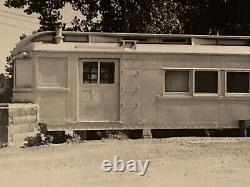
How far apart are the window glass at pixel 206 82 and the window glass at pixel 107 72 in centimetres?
237

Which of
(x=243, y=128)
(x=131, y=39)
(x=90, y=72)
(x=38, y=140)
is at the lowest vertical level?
(x=38, y=140)

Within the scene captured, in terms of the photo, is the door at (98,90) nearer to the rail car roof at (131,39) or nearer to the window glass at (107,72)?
the window glass at (107,72)

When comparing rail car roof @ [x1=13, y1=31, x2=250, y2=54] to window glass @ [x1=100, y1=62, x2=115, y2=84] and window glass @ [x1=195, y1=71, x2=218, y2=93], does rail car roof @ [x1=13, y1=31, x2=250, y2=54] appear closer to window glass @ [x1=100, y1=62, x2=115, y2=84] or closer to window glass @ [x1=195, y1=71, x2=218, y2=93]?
window glass @ [x1=100, y1=62, x2=115, y2=84]

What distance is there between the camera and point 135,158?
31.8 feet

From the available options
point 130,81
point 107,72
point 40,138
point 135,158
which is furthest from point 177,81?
point 40,138

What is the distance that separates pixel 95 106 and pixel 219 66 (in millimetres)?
3668

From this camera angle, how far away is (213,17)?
23219 mm

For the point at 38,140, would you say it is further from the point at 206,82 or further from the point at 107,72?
the point at 206,82

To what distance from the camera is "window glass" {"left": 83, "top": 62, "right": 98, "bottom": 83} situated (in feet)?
40.4

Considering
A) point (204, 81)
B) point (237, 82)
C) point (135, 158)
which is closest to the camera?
point (135, 158)

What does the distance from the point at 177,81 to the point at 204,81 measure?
782 millimetres

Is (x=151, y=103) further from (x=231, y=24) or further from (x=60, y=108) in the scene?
(x=231, y=24)

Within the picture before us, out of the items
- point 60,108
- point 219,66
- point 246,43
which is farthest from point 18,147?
point 246,43

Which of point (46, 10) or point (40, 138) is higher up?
point (46, 10)
